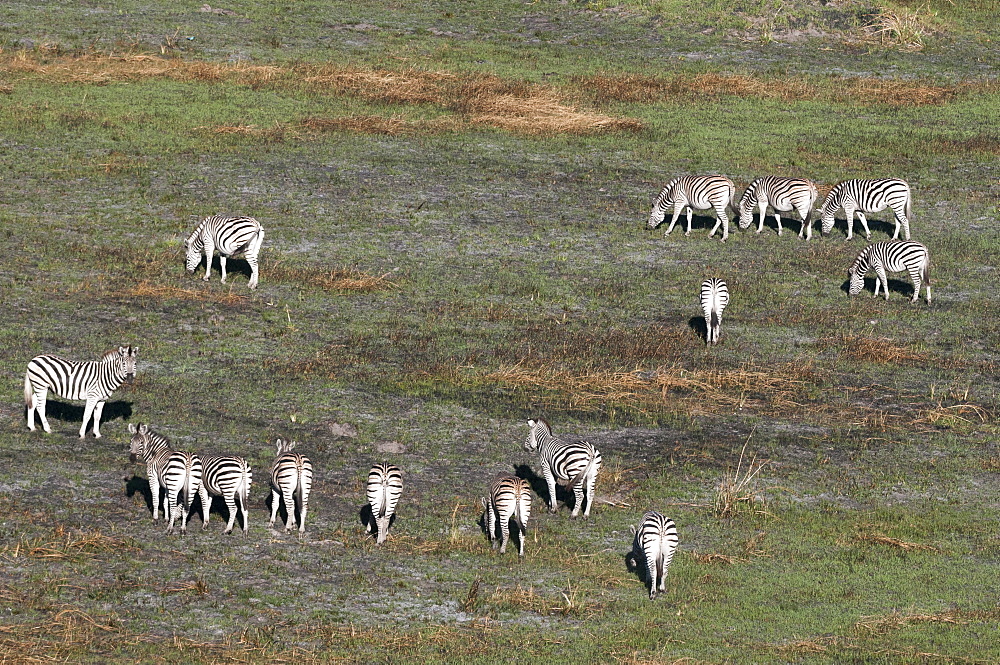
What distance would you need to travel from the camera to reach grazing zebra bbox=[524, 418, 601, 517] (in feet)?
73.4

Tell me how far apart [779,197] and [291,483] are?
72.5ft

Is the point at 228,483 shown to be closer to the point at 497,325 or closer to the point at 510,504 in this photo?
the point at 510,504

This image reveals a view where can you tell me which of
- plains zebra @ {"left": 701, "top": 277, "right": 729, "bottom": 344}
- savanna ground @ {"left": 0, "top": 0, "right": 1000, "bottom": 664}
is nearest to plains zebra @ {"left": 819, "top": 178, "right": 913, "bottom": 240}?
savanna ground @ {"left": 0, "top": 0, "right": 1000, "bottom": 664}

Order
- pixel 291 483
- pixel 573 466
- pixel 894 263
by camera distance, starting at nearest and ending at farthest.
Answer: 1. pixel 291 483
2. pixel 573 466
3. pixel 894 263

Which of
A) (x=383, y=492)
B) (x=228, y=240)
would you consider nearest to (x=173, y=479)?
(x=383, y=492)

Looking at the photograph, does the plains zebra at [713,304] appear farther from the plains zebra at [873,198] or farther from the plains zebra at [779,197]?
the plains zebra at [873,198]

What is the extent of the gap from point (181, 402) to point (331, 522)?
6.08 metres

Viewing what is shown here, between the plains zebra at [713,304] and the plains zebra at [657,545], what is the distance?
11844 mm

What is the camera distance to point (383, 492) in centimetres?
2089

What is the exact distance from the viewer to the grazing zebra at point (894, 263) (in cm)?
3441

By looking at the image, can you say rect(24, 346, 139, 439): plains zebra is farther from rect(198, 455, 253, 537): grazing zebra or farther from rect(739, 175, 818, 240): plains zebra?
rect(739, 175, 818, 240): plains zebra

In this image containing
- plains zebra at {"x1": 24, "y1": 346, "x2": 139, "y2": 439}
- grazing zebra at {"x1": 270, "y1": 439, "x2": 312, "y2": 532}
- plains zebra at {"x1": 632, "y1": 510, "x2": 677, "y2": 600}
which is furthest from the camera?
plains zebra at {"x1": 24, "y1": 346, "x2": 139, "y2": 439}

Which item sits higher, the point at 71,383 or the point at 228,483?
the point at 71,383

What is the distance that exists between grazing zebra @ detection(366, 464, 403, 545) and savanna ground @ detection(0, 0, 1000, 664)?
74cm
